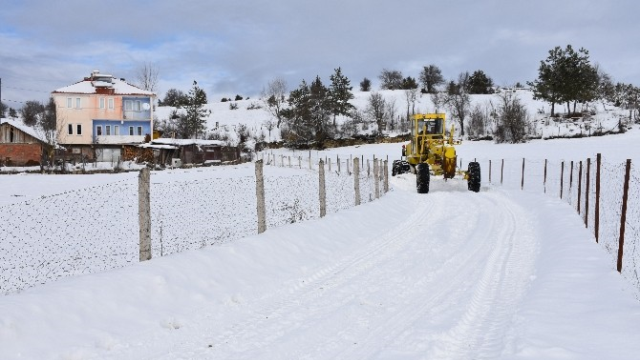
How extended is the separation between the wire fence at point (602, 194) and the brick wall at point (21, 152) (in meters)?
40.6

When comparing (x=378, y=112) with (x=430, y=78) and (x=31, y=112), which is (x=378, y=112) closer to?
(x=430, y=78)

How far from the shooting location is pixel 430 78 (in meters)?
99.4

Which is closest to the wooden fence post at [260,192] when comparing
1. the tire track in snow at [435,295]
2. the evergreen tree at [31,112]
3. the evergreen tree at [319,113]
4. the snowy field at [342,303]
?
the snowy field at [342,303]

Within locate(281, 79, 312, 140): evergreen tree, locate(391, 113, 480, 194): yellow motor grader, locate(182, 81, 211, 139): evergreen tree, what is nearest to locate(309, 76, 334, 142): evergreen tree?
locate(281, 79, 312, 140): evergreen tree

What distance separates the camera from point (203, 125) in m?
78.4

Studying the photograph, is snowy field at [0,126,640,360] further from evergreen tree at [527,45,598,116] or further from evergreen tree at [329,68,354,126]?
evergreen tree at [329,68,354,126]

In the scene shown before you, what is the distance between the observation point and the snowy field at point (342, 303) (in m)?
4.99

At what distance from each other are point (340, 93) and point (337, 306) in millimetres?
73322

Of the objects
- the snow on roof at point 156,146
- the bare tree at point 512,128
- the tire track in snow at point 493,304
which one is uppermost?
the bare tree at point 512,128

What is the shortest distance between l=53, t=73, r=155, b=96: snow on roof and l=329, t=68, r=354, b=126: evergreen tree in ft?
96.7

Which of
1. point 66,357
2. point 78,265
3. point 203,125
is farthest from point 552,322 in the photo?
point 203,125

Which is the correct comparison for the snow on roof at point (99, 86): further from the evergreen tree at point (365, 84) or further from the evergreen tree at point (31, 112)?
the evergreen tree at point (365, 84)

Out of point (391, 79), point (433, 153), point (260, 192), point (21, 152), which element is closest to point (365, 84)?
point (391, 79)

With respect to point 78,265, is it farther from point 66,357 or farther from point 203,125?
point 203,125
